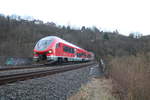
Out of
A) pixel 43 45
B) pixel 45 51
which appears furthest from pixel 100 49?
pixel 45 51

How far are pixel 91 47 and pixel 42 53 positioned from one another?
6399cm

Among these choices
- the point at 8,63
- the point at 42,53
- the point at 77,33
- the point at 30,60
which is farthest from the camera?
the point at 77,33

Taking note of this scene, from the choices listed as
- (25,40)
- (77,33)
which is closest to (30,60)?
(25,40)

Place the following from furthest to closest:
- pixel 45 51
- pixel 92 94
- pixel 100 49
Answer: pixel 100 49
pixel 45 51
pixel 92 94

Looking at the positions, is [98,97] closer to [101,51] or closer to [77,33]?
[101,51]

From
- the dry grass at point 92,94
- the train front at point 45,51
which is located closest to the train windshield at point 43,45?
the train front at point 45,51

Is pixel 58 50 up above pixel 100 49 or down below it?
below

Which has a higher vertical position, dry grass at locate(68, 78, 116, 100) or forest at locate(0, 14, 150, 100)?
forest at locate(0, 14, 150, 100)

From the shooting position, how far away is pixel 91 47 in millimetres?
76875

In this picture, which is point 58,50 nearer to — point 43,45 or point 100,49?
point 43,45

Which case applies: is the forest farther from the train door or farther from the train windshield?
the train windshield

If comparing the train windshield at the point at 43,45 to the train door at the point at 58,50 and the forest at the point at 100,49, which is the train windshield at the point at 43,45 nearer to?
the train door at the point at 58,50

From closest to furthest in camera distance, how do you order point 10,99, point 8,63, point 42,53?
point 10,99, point 42,53, point 8,63

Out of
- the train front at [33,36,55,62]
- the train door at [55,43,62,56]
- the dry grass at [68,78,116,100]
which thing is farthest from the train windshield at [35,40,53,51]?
the dry grass at [68,78,116,100]
